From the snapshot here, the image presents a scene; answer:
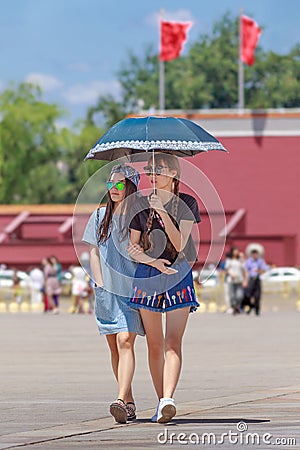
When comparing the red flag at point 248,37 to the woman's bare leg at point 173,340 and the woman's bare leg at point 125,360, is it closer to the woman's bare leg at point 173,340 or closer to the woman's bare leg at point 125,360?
the woman's bare leg at point 125,360

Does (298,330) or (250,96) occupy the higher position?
(250,96)

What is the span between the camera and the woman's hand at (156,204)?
32.5 feet

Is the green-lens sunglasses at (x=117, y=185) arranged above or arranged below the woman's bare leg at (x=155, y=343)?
above

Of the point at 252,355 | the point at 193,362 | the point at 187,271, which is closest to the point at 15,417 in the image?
the point at 187,271

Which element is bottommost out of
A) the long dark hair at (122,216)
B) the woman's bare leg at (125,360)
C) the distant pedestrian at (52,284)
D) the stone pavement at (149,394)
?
the distant pedestrian at (52,284)

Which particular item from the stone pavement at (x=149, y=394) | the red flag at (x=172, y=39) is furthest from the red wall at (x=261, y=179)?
the stone pavement at (x=149, y=394)

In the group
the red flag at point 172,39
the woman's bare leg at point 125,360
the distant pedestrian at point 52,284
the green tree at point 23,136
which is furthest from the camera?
the green tree at point 23,136

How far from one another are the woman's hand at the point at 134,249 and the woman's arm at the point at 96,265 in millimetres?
352

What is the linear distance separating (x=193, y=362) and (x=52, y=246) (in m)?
49.7

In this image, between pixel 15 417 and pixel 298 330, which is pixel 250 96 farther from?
pixel 15 417

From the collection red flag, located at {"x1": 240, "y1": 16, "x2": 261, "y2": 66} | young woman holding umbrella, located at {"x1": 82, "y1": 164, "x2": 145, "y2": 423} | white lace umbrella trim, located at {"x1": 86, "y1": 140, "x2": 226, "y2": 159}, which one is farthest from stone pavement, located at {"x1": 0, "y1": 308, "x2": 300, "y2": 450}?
red flag, located at {"x1": 240, "y1": 16, "x2": 261, "y2": 66}

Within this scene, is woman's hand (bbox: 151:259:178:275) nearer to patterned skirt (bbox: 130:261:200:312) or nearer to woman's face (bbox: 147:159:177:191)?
patterned skirt (bbox: 130:261:200:312)

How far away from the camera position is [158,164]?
33.4 feet

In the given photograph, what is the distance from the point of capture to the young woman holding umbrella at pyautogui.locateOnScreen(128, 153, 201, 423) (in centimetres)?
992
